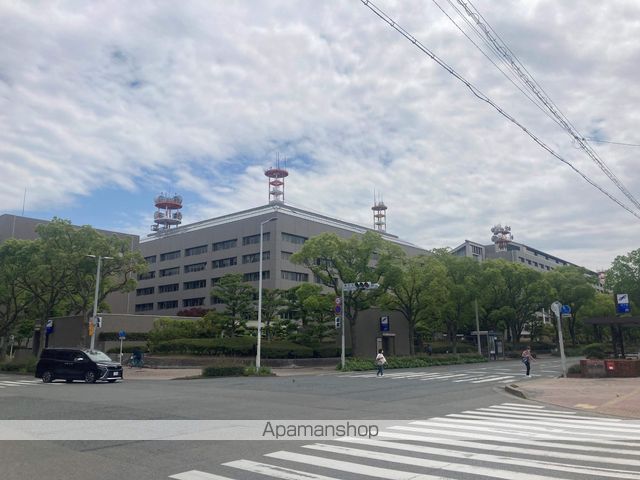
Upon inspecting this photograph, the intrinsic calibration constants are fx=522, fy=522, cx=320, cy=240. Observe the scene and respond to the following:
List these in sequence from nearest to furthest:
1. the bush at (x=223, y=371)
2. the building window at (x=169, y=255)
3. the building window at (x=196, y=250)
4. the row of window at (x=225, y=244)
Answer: the bush at (x=223, y=371)
the row of window at (x=225, y=244)
the building window at (x=196, y=250)
the building window at (x=169, y=255)

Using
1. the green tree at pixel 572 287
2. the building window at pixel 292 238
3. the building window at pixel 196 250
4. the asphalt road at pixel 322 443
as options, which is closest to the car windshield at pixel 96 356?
the asphalt road at pixel 322 443

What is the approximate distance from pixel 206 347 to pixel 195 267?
3613cm

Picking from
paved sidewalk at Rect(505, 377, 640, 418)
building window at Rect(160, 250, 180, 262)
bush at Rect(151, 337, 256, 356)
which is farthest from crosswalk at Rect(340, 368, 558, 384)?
building window at Rect(160, 250, 180, 262)

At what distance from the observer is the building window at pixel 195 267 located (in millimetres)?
73750

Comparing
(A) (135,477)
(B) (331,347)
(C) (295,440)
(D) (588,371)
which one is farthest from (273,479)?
(B) (331,347)

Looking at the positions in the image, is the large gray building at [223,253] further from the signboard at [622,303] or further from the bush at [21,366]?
the signboard at [622,303]

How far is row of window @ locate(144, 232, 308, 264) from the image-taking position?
6562cm

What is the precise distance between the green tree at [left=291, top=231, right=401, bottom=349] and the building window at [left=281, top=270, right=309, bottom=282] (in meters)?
21.6

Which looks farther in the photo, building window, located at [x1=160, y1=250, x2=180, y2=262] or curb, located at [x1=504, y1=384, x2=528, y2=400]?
building window, located at [x1=160, y1=250, x2=180, y2=262]

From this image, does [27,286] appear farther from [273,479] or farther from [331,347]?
[273,479]

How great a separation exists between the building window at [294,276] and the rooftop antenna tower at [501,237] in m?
68.3

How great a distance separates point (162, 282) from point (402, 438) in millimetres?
74179

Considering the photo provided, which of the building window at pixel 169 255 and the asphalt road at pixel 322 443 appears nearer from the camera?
the asphalt road at pixel 322 443

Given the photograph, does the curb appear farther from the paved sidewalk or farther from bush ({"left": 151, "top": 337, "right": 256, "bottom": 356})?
bush ({"left": 151, "top": 337, "right": 256, "bottom": 356})
